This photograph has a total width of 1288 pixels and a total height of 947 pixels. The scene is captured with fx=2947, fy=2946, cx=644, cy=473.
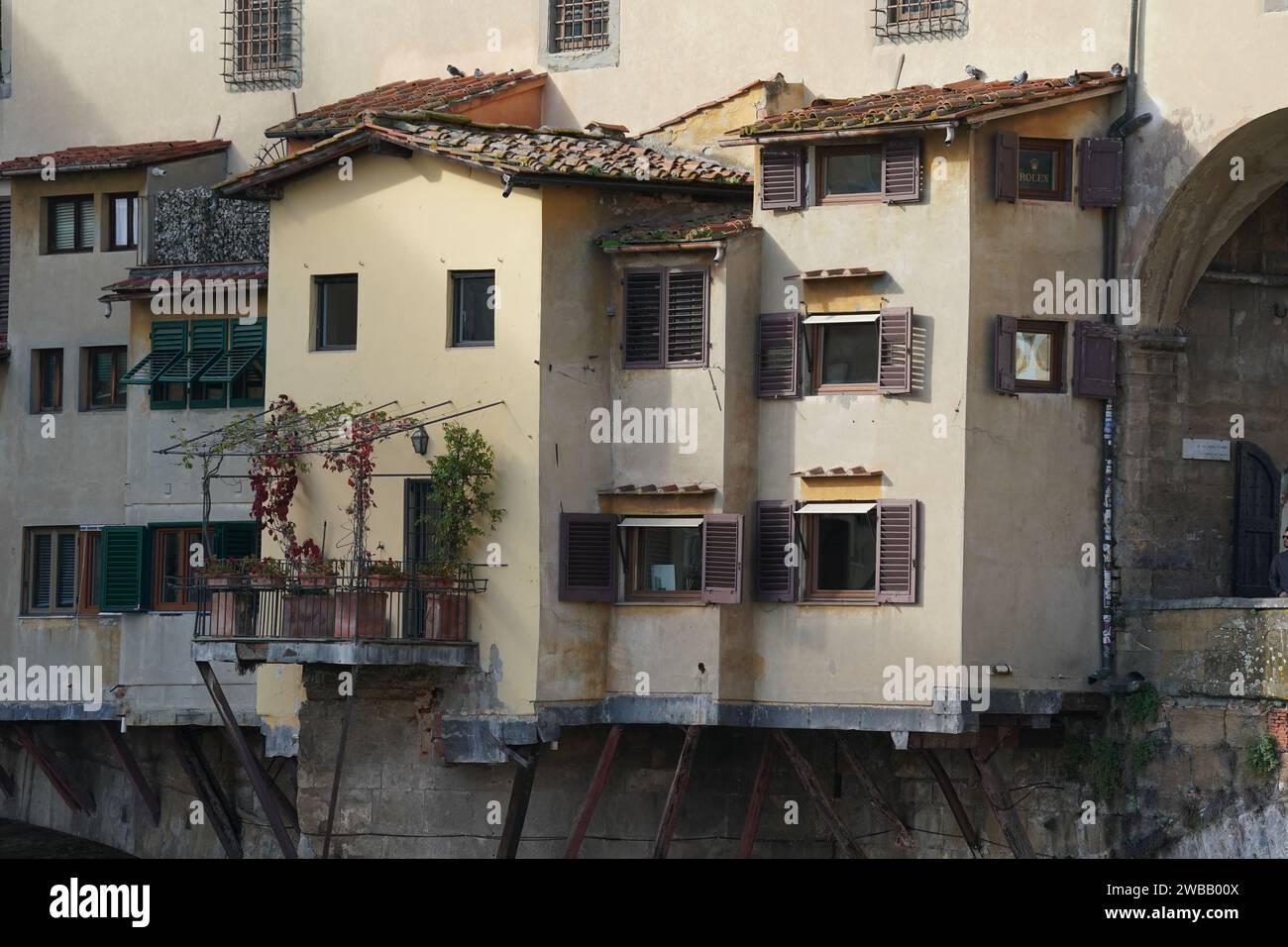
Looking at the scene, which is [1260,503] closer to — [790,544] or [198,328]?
[790,544]

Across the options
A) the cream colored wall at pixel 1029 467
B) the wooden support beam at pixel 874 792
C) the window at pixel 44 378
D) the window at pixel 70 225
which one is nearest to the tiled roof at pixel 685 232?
the cream colored wall at pixel 1029 467

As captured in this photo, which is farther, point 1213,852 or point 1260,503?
point 1260,503

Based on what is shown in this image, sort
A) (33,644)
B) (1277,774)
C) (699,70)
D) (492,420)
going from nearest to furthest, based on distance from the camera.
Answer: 1. (1277,774)
2. (492,420)
3. (699,70)
4. (33,644)

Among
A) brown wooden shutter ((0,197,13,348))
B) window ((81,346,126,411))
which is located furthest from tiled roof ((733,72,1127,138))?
brown wooden shutter ((0,197,13,348))

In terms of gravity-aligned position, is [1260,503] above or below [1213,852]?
above

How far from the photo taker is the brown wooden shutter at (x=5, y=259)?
4406cm

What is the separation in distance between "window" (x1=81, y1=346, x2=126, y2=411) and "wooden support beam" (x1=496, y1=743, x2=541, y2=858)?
10.3 m

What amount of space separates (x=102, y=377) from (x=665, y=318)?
11.0 metres

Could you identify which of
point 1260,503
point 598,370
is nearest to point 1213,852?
point 1260,503

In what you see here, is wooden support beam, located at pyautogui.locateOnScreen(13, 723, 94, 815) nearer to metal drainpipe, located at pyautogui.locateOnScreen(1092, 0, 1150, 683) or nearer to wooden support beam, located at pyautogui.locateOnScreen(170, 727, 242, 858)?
wooden support beam, located at pyautogui.locateOnScreen(170, 727, 242, 858)

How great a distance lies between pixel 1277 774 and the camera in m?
33.4

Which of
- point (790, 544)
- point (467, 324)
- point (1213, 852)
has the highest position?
point (467, 324)

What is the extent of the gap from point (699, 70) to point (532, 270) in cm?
511

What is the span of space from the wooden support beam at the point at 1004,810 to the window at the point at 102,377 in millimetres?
14463
